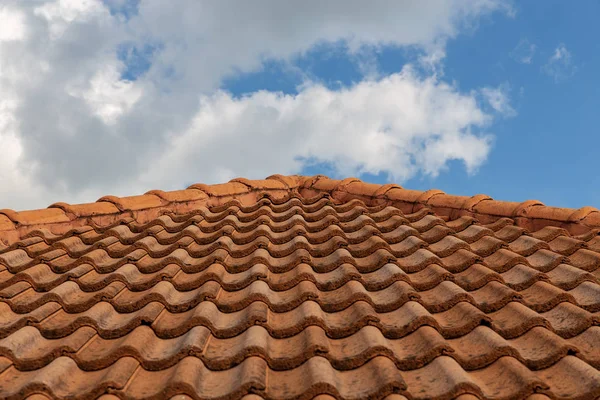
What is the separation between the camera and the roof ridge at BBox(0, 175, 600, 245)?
16.8 ft

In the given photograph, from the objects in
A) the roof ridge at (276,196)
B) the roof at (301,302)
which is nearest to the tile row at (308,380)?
the roof at (301,302)

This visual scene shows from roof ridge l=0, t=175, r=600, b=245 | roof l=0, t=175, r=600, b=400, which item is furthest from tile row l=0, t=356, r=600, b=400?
roof ridge l=0, t=175, r=600, b=245

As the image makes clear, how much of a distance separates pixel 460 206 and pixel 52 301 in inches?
148

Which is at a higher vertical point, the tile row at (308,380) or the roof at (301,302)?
the roof at (301,302)

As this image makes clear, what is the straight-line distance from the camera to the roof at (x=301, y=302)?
2576 mm

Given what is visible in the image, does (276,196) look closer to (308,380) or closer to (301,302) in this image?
(301,302)

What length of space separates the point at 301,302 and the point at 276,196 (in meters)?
3.31

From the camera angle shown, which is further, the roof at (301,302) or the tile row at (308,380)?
the roof at (301,302)

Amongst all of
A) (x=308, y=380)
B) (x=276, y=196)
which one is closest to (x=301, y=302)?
(x=308, y=380)

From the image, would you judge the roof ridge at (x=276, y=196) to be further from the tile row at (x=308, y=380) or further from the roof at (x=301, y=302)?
the tile row at (x=308, y=380)

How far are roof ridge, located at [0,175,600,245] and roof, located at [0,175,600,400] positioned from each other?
0.8 inches

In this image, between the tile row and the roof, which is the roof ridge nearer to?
the roof

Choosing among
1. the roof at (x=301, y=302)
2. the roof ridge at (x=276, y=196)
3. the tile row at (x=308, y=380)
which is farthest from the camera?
the roof ridge at (x=276, y=196)

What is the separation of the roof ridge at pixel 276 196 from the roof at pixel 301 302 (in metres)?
0.02
